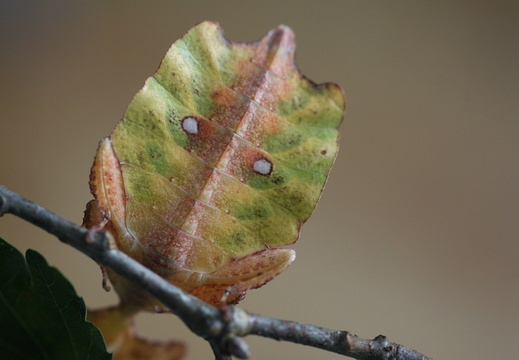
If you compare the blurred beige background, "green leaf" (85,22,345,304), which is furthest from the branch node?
the blurred beige background

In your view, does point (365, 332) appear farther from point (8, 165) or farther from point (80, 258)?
point (8, 165)

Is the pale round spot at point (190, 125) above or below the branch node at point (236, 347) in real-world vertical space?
above

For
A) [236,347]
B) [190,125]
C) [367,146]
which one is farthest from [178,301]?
[367,146]

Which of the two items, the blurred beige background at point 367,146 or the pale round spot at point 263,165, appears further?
the blurred beige background at point 367,146

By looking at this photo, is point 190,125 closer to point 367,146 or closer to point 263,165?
point 263,165

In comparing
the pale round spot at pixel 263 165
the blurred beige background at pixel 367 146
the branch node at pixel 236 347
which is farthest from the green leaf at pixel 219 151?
the blurred beige background at pixel 367 146

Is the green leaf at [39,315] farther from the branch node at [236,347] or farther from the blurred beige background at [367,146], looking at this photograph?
the blurred beige background at [367,146]

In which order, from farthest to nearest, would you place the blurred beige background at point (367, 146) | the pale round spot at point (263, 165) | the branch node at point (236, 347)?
1. the blurred beige background at point (367, 146)
2. the pale round spot at point (263, 165)
3. the branch node at point (236, 347)
